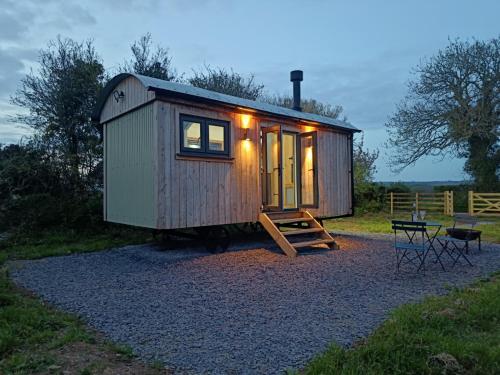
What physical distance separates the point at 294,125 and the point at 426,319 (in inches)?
223

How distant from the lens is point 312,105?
890 inches

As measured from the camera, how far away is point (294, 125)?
317 inches

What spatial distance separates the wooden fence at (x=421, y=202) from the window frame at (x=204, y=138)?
458 inches

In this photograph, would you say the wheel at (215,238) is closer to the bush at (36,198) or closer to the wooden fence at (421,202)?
the bush at (36,198)

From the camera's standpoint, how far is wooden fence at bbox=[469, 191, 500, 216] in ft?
47.8

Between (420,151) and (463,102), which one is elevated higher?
(463,102)

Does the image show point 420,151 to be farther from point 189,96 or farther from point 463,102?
point 189,96

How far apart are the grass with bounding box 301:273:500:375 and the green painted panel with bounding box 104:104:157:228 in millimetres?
4195

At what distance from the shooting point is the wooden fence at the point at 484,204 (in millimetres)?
14568

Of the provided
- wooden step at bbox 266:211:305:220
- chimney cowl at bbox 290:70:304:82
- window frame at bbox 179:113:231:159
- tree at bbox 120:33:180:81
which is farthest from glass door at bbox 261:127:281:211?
tree at bbox 120:33:180:81

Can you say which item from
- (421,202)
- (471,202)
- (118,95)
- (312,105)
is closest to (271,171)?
(118,95)

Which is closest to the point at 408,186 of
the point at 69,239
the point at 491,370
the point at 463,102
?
the point at 463,102

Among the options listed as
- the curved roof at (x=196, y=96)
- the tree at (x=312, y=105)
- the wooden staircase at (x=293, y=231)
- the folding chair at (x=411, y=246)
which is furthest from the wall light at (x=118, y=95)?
the tree at (x=312, y=105)

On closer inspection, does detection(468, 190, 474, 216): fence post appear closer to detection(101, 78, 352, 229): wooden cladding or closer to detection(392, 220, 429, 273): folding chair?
detection(101, 78, 352, 229): wooden cladding
